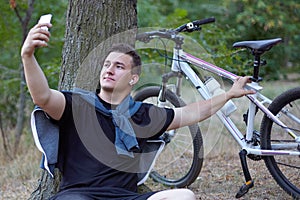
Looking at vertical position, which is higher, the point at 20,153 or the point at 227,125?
the point at 227,125

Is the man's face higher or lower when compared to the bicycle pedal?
higher

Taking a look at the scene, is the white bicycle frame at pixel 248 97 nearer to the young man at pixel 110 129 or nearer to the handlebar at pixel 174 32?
the handlebar at pixel 174 32

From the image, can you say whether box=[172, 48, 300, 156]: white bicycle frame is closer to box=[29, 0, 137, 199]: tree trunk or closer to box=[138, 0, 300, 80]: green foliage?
box=[29, 0, 137, 199]: tree trunk

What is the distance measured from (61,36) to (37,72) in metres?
4.58

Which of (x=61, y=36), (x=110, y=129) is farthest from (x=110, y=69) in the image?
(x=61, y=36)

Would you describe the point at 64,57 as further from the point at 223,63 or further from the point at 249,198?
the point at 223,63

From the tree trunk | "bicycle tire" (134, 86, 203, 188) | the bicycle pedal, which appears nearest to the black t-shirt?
the tree trunk

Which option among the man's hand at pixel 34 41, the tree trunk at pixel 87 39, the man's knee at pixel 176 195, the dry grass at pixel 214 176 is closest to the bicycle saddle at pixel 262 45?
the tree trunk at pixel 87 39

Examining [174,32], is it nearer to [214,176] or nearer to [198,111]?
[198,111]

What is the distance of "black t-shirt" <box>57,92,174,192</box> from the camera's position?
9.77 feet

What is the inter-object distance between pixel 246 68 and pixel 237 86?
2717 mm

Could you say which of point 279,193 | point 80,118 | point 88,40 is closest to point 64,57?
point 88,40

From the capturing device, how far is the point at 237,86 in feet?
10.8

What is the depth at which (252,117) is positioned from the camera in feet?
12.7
